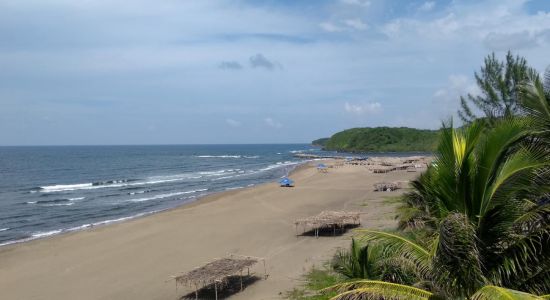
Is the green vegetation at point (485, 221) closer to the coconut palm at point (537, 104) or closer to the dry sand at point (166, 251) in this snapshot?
the coconut palm at point (537, 104)

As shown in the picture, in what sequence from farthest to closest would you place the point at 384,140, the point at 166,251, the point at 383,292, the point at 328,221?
the point at 384,140
the point at 328,221
the point at 166,251
the point at 383,292

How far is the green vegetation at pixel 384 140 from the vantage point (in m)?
154

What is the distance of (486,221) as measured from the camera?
5.99 meters

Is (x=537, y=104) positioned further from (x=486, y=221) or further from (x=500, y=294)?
(x=500, y=294)

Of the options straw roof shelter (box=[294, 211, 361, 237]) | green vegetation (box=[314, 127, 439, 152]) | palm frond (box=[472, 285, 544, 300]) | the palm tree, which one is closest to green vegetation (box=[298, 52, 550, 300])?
the palm tree

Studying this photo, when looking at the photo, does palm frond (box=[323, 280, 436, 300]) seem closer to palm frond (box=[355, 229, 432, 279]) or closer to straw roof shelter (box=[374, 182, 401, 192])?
palm frond (box=[355, 229, 432, 279])

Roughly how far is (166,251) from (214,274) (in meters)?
7.93

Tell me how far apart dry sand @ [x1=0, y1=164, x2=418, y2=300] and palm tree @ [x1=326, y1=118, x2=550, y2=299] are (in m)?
9.44

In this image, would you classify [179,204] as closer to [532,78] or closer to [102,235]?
[102,235]

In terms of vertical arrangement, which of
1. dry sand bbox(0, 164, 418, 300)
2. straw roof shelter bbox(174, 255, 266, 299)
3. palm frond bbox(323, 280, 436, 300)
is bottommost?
dry sand bbox(0, 164, 418, 300)

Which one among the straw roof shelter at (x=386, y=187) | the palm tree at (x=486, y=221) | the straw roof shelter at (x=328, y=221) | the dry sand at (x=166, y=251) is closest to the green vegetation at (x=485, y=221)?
the palm tree at (x=486, y=221)

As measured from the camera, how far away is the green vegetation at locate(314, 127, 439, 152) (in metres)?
154

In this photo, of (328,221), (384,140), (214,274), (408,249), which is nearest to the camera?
(408,249)

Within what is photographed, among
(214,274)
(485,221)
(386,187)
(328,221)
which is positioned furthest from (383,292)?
(386,187)
